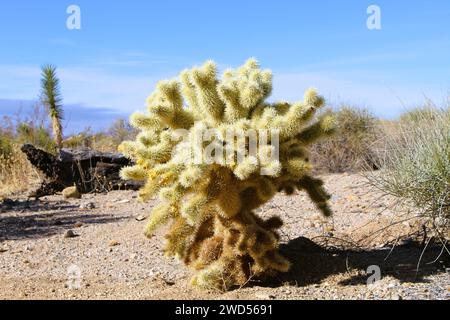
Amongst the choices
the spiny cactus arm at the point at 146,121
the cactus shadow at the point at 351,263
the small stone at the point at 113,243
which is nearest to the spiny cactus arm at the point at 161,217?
the spiny cactus arm at the point at 146,121

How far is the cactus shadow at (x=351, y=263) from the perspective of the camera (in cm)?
410

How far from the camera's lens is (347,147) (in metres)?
11.1

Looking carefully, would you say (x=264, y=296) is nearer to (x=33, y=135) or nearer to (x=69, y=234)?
(x=69, y=234)

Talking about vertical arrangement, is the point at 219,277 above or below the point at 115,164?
below

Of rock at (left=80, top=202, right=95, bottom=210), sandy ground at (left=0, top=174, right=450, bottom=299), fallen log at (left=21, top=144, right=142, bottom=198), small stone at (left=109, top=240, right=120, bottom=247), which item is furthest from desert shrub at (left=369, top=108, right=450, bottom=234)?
fallen log at (left=21, top=144, right=142, bottom=198)

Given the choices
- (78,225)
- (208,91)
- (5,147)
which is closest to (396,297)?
(208,91)

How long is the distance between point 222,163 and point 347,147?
25.7 ft

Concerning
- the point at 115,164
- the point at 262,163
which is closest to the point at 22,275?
Answer: the point at 262,163

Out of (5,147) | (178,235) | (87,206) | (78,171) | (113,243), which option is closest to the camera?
(178,235)

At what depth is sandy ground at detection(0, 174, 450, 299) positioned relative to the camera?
3900 millimetres

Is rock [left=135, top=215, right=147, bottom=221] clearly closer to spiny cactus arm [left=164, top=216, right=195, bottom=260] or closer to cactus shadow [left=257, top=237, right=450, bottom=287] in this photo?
cactus shadow [left=257, top=237, right=450, bottom=287]

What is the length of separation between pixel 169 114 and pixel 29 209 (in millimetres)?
4765

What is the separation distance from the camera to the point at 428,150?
4.75m
